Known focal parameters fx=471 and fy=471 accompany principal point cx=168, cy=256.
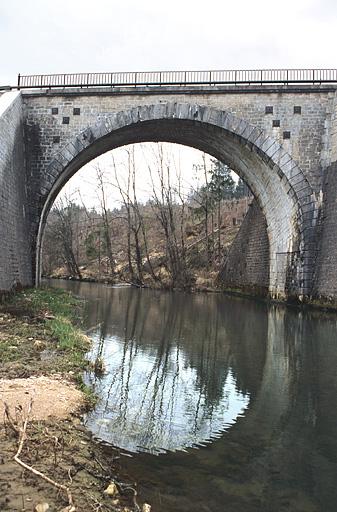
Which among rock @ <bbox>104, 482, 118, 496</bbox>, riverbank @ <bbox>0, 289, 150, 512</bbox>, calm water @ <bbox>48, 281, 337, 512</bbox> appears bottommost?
calm water @ <bbox>48, 281, 337, 512</bbox>

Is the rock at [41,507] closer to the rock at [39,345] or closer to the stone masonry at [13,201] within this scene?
the rock at [39,345]

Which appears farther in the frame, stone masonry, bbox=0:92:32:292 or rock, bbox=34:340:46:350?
stone masonry, bbox=0:92:32:292

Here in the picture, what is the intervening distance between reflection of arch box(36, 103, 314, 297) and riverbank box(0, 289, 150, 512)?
14724mm

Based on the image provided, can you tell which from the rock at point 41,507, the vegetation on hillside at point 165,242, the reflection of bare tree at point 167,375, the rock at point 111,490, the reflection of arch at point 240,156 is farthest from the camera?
the vegetation on hillside at point 165,242

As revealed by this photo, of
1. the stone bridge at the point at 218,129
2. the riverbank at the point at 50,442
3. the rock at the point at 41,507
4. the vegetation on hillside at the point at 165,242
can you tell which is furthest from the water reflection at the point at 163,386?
the vegetation on hillside at the point at 165,242

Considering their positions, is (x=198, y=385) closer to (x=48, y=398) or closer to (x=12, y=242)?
(x=48, y=398)

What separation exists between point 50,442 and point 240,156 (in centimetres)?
2217

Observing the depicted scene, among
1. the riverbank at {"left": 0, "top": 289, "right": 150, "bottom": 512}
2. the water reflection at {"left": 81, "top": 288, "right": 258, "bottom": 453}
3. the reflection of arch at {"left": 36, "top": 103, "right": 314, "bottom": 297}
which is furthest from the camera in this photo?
the reflection of arch at {"left": 36, "top": 103, "right": 314, "bottom": 297}

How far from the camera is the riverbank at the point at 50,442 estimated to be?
12.3 feet

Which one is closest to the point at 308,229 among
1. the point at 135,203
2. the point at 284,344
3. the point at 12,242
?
the point at 284,344

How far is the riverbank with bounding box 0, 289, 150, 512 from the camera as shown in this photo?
3760 mm

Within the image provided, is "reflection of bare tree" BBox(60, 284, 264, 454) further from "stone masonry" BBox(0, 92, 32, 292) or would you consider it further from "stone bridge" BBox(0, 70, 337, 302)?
"stone bridge" BBox(0, 70, 337, 302)

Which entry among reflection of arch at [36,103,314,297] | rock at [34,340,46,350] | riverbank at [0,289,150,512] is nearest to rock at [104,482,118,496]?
riverbank at [0,289,150,512]

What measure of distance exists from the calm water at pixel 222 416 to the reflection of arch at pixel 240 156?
29.8 ft
